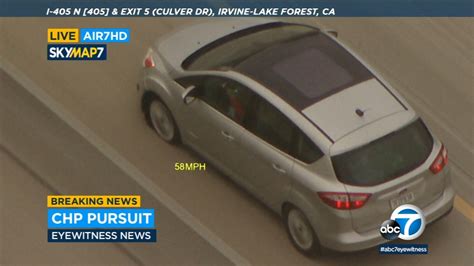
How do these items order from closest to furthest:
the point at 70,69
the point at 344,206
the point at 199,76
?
the point at 344,206, the point at 199,76, the point at 70,69

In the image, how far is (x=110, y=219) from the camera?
32.9 feet

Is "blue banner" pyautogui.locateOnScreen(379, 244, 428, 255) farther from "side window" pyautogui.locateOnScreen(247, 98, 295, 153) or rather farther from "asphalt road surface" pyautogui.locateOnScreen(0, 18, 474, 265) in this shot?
"side window" pyautogui.locateOnScreen(247, 98, 295, 153)

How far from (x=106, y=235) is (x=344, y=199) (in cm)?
251

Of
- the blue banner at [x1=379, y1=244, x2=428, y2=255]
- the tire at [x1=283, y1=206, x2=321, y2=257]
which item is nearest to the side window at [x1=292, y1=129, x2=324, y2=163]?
the tire at [x1=283, y1=206, x2=321, y2=257]

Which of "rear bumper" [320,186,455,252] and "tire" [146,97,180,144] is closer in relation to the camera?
"rear bumper" [320,186,455,252]

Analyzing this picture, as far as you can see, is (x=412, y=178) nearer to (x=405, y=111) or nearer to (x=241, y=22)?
(x=405, y=111)

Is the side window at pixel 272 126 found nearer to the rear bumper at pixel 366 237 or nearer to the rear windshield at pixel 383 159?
the rear windshield at pixel 383 159

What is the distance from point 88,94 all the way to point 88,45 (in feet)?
2.16

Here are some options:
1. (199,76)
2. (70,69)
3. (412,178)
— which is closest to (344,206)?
(412,178)

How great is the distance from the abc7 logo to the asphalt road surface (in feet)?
0.90

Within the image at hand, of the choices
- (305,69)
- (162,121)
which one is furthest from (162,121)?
(305,69)

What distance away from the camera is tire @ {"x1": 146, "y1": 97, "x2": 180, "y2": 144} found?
10.3 m

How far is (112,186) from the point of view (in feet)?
33.2

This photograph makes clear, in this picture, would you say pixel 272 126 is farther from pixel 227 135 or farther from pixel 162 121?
pixel 162 121
